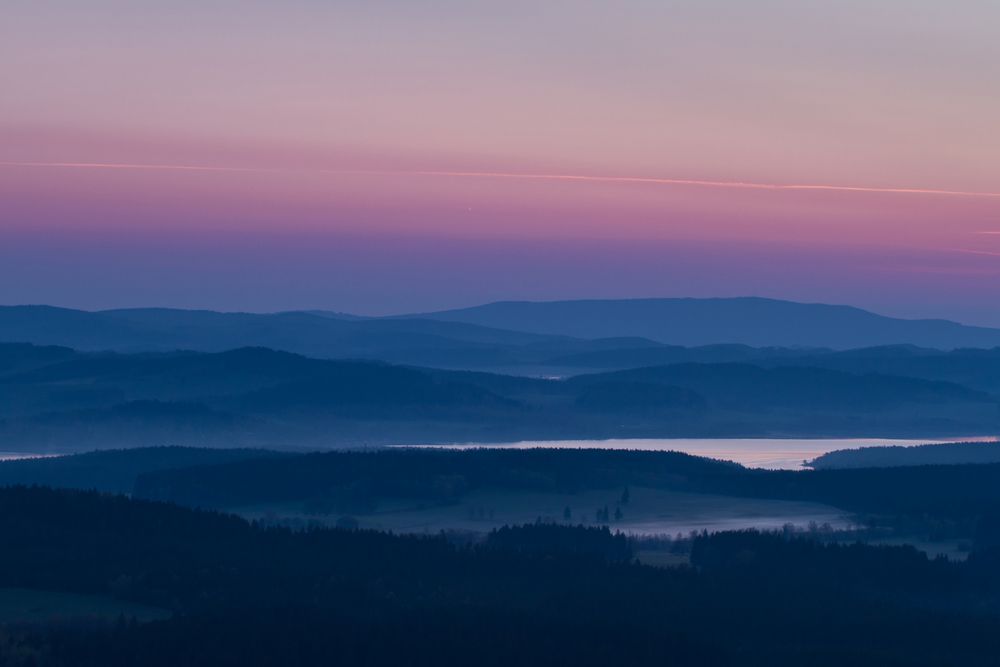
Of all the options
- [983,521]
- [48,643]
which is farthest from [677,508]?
Result: [48,643]

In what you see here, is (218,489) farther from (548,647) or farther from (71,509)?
(548,647)

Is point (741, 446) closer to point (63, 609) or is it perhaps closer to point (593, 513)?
point (593, 513)

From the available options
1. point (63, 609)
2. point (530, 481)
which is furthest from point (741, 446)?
point (63, 609)

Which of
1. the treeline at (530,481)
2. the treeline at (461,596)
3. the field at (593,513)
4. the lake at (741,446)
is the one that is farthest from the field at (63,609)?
the lake at (741,446)

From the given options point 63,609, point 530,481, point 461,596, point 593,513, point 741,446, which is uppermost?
point 741,446

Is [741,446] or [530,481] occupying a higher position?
[741,446]

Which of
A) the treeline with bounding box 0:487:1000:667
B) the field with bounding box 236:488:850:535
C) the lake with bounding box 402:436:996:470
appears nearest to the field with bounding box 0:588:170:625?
the treeline with bounding box 0:487:1000:667
